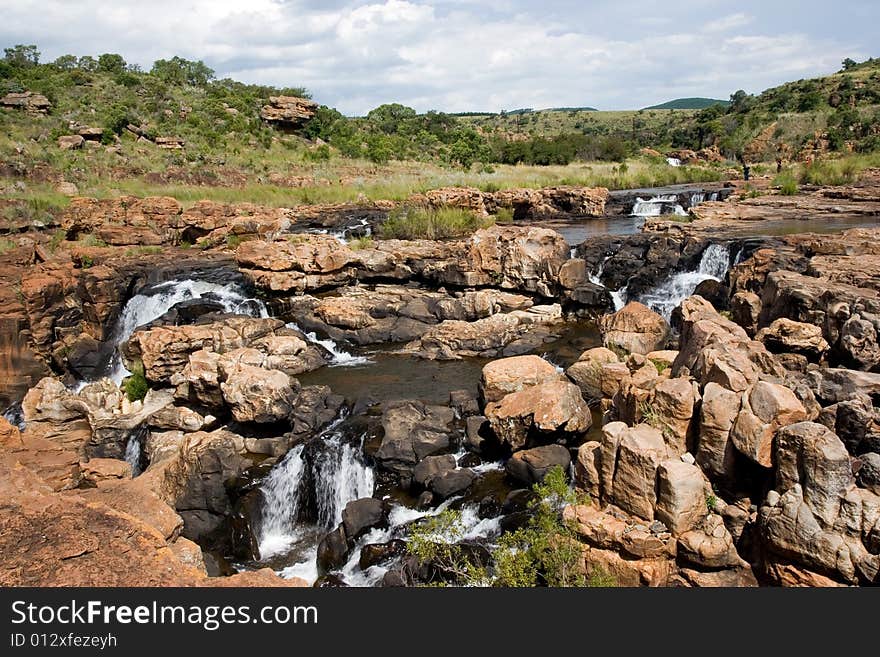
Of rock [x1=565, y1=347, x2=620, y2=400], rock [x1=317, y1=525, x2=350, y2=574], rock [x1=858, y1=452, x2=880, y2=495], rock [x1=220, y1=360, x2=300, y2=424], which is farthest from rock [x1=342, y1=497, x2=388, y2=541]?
rock [x1=858, y1=452, x2=880, y2=495]

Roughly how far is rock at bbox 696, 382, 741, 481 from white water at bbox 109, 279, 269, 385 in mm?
13957

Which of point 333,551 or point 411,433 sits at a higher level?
point 411,433

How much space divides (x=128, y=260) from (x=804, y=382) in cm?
2024

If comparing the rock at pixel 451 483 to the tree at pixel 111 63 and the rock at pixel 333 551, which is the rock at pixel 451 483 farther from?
the tree at pixel 111 63

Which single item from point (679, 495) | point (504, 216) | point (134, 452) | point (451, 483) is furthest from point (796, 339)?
point (504, 216)

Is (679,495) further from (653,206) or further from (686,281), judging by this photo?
(653,206)

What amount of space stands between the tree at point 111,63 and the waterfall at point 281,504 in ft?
184

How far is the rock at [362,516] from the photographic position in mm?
9281

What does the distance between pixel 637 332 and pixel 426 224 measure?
462 inches

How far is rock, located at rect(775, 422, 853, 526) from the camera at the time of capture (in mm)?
5809

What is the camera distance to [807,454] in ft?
19.7

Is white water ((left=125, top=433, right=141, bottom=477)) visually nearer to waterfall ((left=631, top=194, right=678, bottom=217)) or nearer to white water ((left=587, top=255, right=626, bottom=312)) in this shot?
white water ((left=587, top=255, right=626, bottom=312))

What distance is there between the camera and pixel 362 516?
9.42 meters

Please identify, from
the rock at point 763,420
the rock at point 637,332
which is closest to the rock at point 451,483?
the rock at point 763,420
